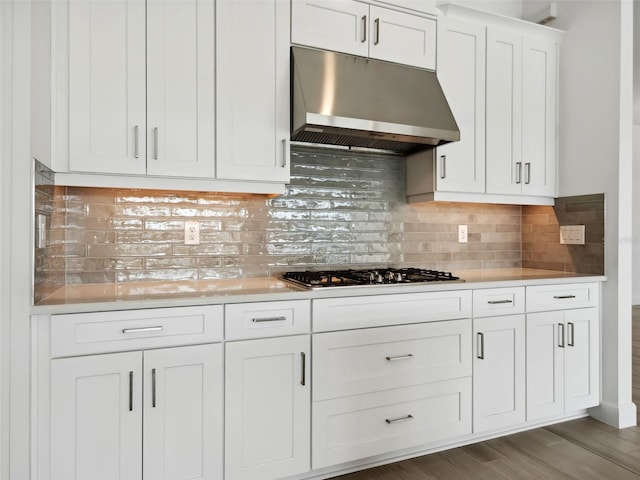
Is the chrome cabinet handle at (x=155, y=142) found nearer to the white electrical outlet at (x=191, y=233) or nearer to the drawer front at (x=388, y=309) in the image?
the white electrical outlet at (x=191, y=233)

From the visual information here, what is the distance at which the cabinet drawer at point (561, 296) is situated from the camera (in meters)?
2.55

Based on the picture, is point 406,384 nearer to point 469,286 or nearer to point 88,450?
point 469,286

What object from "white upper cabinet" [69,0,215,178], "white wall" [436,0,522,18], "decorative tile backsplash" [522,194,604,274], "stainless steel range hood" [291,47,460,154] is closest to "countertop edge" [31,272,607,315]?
"decorative tile backsplash" [522,194,604,274]

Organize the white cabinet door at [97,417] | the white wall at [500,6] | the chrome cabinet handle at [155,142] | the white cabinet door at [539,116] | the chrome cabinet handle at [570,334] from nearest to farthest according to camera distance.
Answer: the white cabinet door at [97,417] < the chrome cabinet handle at [155,142] < the chrome cabinet handle at [570,334] < the white cabinet door at [539,116] < the white wall at [500,6]

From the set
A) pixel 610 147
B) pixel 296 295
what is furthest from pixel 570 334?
pixel 296 295

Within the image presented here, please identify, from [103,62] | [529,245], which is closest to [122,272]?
[103,62]

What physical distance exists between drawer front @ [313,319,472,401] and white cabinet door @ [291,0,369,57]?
1.50 meters

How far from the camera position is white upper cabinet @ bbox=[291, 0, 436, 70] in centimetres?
226

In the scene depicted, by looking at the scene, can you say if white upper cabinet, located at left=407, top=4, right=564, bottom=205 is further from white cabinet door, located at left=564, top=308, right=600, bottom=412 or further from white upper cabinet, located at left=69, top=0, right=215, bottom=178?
white upper cabinet, located at left=69, top=0, right=215, bottom=178

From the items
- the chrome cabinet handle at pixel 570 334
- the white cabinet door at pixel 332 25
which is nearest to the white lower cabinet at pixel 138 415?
the white cabinet door at pixel 332 25

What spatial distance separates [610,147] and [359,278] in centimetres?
179

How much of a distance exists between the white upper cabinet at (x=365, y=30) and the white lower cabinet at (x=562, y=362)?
168cm

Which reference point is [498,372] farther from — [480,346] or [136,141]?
[136,141]

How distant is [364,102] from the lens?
2252 mm
